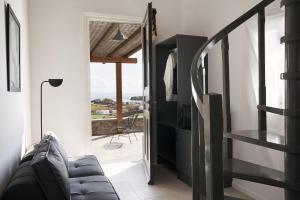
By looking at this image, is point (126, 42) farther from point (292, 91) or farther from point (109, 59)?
point (292, 91)

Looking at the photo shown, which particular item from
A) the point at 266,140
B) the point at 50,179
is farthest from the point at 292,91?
the point at 50,179

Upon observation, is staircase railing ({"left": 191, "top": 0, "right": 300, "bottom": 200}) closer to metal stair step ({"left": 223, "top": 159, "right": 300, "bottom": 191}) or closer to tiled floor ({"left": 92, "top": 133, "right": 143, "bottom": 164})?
metal stair step ({"left": 223, "top": 159, "right": 300, "bottom": 191})

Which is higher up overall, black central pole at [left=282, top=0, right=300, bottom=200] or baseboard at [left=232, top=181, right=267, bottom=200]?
black central pole at [left=282, top=0, right=300, bottom=200]

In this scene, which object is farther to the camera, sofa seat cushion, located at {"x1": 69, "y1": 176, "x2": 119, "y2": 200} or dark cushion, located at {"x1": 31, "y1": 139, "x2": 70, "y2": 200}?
sofa seat cushion, located at {"x1": 69, "y1": 176, "x2": 119, "y2": 200}

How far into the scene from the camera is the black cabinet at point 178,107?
3477 millimetres

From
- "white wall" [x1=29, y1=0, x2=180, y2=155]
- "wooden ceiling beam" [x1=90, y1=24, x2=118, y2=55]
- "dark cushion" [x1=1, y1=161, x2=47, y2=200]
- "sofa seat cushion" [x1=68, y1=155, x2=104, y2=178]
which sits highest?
"wooden ceiling beam" [x1=90, y1=24, x2=118, y2=55]

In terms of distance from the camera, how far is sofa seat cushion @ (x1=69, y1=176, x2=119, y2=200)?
1.96m

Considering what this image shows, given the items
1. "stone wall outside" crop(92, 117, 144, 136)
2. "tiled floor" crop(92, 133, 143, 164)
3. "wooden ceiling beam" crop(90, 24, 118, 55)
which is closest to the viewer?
"tiled floor" crop(92, 133, 143, 164)

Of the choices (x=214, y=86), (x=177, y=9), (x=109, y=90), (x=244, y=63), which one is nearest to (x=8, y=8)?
(x=244, y=63)

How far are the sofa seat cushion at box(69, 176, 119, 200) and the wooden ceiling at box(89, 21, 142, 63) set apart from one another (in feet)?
11.6

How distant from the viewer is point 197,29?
409cm

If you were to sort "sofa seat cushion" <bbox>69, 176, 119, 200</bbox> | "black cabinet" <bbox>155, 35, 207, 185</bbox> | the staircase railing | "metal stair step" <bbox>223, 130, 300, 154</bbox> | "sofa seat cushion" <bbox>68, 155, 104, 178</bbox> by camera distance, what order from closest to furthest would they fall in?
1. the staircase railing
2. "metal stair step" <bbox>223, 130, 300, 154</bbox>
3. "sofa seat cushion" <bbox>69, 176, 119, 200</bbox>
4. "sofa seat cushion" <bbox>68, 155, 104, 178</bbox>
5. "black cabinet" <bbox>155, 35, 207, 185</bbox>

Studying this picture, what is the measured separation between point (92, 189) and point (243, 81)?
82.5 inches

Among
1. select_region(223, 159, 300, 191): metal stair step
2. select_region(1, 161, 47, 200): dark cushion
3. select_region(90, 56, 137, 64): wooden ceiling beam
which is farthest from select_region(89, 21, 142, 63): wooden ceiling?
select_region(223, 159, 300, 191): metal stair step
